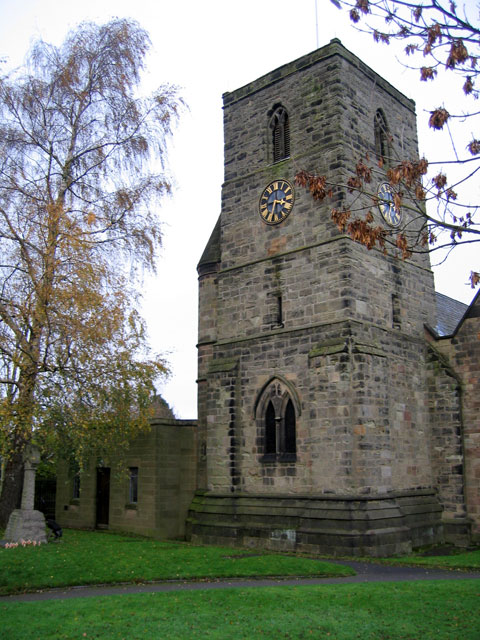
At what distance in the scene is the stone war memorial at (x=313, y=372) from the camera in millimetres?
17641

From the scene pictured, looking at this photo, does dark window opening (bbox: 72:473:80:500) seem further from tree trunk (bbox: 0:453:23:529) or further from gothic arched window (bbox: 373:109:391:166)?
gothic arched window (bbox: 373:109:391:166)

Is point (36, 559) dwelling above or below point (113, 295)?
below

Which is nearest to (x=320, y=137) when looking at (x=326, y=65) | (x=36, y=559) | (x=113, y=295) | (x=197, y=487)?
(x=326, y=65)

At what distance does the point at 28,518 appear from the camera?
16.6 meters

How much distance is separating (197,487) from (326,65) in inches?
538

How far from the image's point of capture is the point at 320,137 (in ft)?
65.7

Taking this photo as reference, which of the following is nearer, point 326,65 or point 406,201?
point 326,65

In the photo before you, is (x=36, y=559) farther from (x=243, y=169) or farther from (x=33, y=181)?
(x=243, y=169)

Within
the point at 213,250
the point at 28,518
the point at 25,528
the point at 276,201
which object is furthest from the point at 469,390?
the point at 25,528

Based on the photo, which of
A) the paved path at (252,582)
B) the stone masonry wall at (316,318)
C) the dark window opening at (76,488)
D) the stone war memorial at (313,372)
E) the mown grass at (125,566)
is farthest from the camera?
the dark window opening at (76,488)

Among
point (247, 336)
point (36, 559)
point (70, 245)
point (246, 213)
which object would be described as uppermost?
point (246, 213)

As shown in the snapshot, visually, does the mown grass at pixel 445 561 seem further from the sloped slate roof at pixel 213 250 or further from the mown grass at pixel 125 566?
the sloped slate roof at pixel 213 250

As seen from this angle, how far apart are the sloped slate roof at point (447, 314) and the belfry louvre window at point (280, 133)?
7.41 metres

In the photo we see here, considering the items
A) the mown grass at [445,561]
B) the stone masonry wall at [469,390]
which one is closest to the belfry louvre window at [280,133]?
the stone masonry wall at [469,390]
